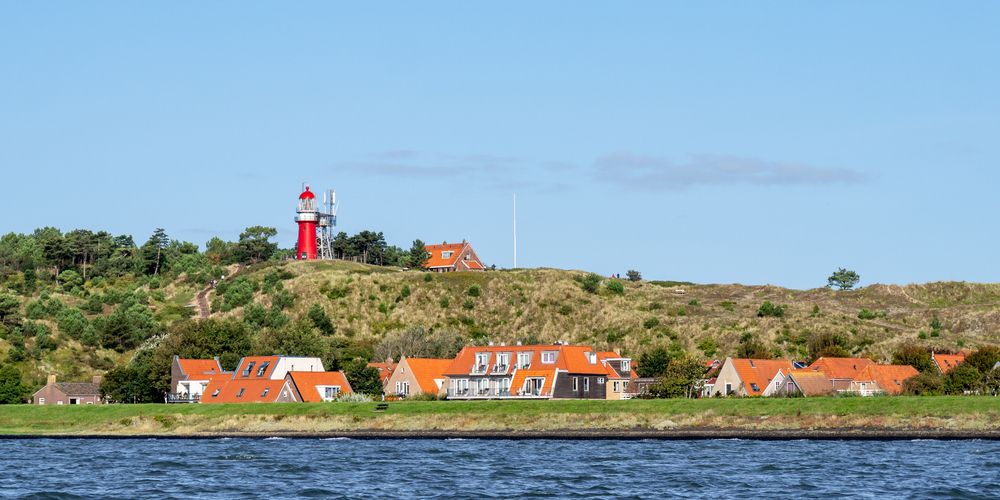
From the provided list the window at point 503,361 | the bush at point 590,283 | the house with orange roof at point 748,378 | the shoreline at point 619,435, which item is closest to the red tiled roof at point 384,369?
the window at point 503,361

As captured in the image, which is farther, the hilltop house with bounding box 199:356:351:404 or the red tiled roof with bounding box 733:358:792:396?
the red tiled roof with bounding box 733:358:792:396

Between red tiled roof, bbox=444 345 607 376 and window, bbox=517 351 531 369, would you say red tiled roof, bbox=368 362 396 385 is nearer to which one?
red tiled roof, bbox=444 345 607 376

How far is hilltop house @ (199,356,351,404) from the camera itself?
104250 mm

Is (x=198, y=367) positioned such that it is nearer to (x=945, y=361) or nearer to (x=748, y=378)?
(x=748, y=378)

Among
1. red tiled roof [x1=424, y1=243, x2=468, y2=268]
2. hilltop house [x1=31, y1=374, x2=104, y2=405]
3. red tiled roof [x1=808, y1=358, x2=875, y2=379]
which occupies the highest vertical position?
red tiled roof [x1=424, y1=243, x2=468, y2=268]

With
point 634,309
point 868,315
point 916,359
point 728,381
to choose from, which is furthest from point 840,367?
point 634,309

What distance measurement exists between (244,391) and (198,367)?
8.19 metres

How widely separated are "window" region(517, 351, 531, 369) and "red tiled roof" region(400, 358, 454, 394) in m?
7.40

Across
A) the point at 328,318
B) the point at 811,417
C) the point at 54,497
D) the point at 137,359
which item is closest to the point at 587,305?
the point at 328,318

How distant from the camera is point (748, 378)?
106 m

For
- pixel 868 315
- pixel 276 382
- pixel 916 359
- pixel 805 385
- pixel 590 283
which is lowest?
pixel 805 385

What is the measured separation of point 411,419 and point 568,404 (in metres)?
10.8

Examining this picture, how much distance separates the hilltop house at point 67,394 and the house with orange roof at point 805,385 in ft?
187

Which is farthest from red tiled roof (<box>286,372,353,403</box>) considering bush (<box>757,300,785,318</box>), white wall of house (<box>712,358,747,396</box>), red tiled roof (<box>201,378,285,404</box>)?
bush (<box>757,300,785,318</box>)
